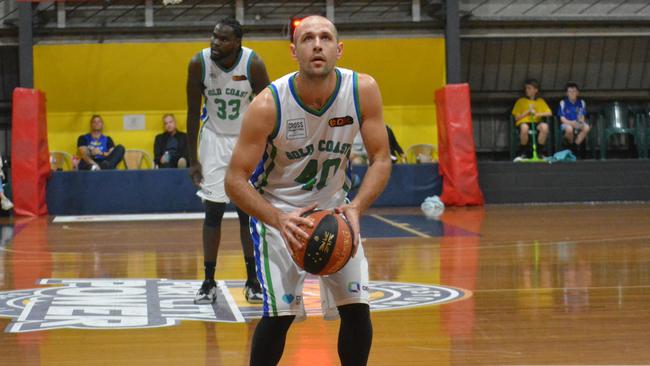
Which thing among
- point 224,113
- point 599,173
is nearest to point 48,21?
point 599,173

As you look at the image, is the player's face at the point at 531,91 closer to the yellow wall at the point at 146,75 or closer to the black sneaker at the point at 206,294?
the yellow wall at the point at 146,75

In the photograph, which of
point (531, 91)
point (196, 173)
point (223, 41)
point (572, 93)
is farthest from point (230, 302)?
point (572, 93)

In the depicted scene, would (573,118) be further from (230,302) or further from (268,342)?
(268,342)

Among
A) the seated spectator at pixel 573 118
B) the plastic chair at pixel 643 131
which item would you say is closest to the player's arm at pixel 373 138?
the seated spectator at pixel 573 118

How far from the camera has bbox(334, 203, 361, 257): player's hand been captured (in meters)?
3.36

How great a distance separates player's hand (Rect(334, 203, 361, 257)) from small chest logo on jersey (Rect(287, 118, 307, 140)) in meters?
0.31

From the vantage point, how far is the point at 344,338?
358cm

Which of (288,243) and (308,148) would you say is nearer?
(288,243)

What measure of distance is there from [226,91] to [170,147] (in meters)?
9.91

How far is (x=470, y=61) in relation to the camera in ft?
58.0

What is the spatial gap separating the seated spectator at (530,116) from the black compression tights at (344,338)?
42.3ft

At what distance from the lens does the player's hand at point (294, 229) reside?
10.8 ft

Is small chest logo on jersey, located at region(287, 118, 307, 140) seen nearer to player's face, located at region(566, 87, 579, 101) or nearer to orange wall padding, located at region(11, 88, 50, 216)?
orange wall padding, located at region(11, 88, 50, 216)

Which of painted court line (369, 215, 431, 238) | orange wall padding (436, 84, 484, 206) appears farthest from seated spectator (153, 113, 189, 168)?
orange wall padding (436, 84, 484, 206)
